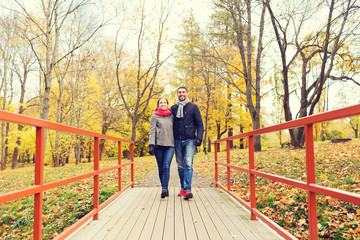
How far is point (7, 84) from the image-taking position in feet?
64.8

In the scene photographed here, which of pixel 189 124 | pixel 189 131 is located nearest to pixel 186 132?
pixel 189 131

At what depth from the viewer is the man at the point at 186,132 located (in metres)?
4.77

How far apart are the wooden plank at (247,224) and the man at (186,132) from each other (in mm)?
865

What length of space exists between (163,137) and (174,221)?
1.67 m

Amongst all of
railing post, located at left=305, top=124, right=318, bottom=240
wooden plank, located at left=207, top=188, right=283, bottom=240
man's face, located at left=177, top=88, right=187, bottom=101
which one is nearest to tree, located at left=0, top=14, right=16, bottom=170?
man's face, located at left=177, top=88, right=187, bottom=101

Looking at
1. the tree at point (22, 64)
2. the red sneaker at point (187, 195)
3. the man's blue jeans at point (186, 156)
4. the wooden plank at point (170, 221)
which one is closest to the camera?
the wooden plank at point (170, 221)

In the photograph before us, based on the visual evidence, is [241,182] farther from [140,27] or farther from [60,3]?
[60,3]

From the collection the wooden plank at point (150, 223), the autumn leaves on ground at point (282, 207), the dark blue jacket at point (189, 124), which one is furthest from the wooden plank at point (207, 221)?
the autumn leaves on ground at point (282, 207)

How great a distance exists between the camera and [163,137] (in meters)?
4.71

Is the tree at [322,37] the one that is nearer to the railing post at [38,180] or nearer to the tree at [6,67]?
the railing post at [38,180]

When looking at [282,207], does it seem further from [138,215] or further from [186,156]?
[138,215]

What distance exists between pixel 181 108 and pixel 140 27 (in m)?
7.97

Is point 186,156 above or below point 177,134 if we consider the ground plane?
below

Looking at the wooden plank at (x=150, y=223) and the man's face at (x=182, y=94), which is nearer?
the wooden plank at (x=150, y=223)
